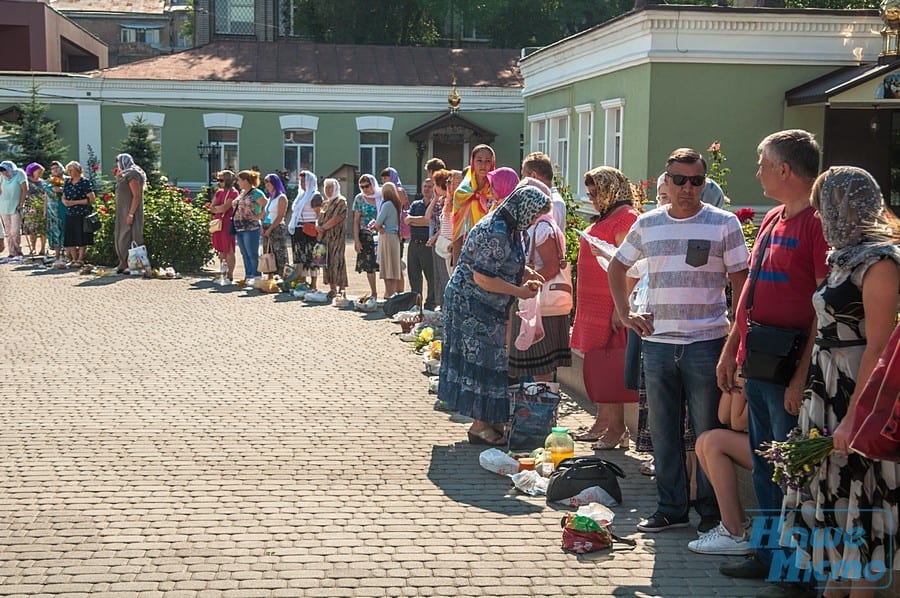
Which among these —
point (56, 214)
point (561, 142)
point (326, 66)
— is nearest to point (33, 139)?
point (326, 66)

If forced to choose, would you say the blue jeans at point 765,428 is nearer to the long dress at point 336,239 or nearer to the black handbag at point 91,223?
the long dress at point 336,239

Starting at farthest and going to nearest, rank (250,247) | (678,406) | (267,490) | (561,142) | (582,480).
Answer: (561,142) → (250,247) → (267,490) → (582,480) → (678,406)

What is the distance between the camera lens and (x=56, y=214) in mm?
20984

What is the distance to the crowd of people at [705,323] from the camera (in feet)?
15.0

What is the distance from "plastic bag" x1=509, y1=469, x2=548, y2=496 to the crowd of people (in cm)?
64

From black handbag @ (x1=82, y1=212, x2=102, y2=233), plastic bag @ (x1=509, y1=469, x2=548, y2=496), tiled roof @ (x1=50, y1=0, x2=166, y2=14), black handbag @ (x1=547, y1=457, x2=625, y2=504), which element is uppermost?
tiled roof @ (x1=50, y1=0, x2=166, y2=14)

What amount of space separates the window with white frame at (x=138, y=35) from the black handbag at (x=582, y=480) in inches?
2852

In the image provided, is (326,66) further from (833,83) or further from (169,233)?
(833,83)

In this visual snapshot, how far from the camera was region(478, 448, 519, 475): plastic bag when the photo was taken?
732 centimetres

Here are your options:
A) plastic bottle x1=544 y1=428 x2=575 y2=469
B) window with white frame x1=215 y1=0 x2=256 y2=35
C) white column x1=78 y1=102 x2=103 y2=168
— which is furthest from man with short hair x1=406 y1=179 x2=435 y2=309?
window with white frame x1=215 y1=0 x2=256 y2=35

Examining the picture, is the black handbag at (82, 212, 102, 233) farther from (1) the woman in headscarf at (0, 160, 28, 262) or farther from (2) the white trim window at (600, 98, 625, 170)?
(2) the white trim window at (600, 98, 625, 170)

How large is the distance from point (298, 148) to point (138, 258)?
69.3 ft

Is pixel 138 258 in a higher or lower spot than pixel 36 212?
lower

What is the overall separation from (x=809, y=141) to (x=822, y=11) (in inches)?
618
